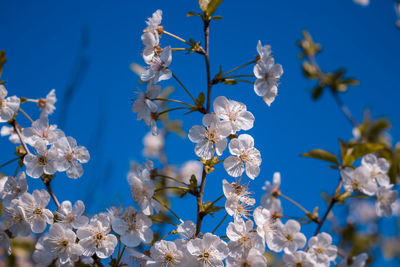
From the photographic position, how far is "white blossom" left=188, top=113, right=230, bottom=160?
1.79m

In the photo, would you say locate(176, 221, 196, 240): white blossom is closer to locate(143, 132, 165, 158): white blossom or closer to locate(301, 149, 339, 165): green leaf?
locate(301, 149, 339, 165): green leaf

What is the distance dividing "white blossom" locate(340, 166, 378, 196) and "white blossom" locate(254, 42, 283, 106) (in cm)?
72

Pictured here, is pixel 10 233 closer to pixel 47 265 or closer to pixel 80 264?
pixel 47 265

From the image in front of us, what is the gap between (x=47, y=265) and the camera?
6.70 ft

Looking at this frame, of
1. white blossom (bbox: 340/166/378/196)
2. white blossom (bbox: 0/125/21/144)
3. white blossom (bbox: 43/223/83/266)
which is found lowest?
white blossom (bbox: 43/223/83/266)

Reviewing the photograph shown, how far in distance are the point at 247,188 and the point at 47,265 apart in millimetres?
1238

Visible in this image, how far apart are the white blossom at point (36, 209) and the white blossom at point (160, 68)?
0.87 meters

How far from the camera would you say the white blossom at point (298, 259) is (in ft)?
6.28

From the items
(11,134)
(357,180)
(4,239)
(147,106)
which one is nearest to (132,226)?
(147,106)

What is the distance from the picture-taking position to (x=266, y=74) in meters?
1.99

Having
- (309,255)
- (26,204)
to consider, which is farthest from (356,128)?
(26,204)

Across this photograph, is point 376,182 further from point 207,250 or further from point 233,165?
point 207,250

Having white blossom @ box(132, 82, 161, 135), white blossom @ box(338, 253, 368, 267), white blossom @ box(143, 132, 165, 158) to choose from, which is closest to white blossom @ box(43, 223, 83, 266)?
white blossom @ box(132, 82, 161, 135)

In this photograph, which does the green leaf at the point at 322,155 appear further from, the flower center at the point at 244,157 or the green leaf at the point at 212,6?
the green leaf at the point at 212,6
